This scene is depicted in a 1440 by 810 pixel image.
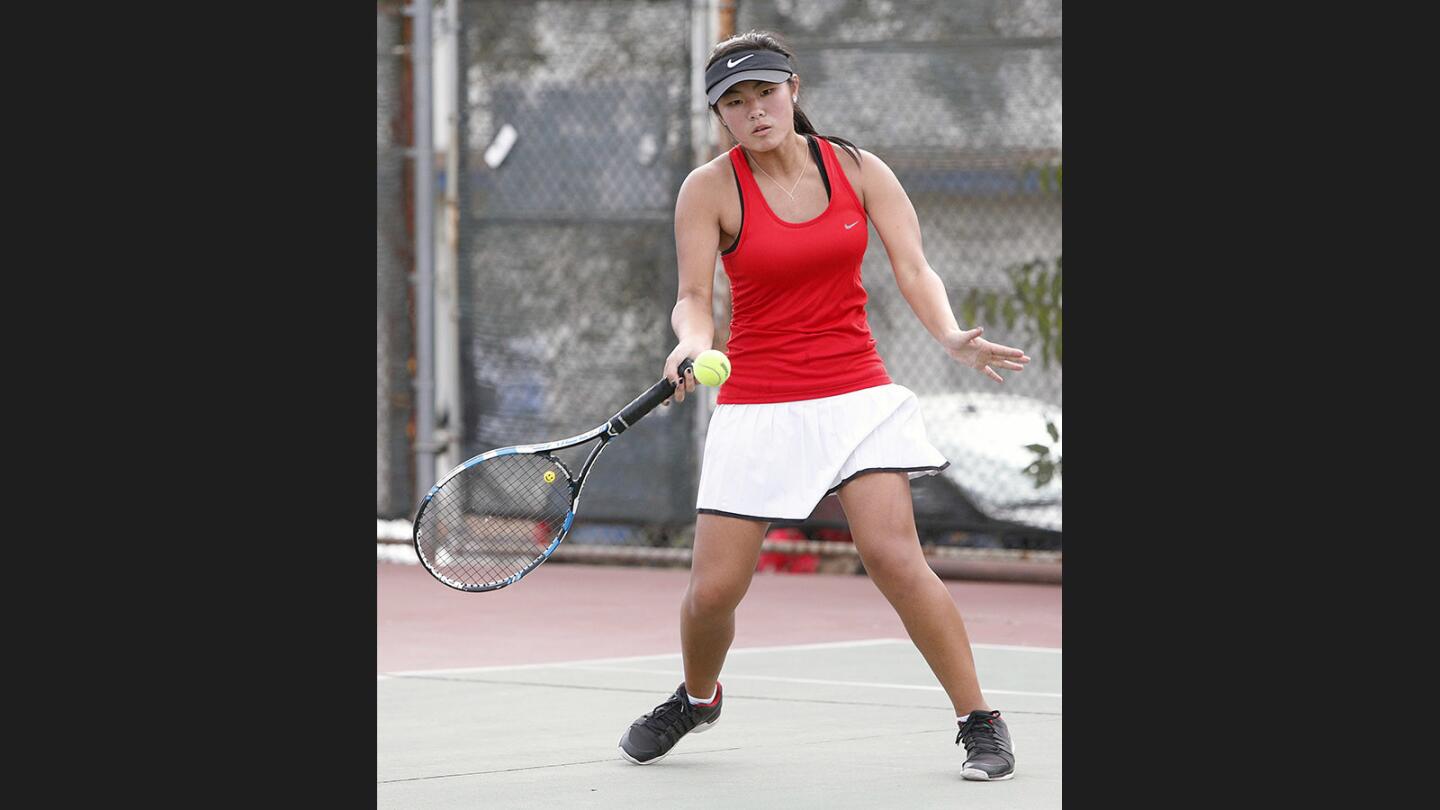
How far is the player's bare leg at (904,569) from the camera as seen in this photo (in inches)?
187

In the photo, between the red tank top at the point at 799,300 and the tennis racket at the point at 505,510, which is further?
the red tank top at the point at 799,300

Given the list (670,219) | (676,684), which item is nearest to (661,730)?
(676,684)

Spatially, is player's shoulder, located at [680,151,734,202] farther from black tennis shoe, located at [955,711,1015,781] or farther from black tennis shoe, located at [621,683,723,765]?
black tennis shoe, located at [955,711,1015,781]

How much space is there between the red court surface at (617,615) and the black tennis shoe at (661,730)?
6.95ft

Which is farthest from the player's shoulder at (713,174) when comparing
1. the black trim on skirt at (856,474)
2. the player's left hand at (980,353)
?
the black trim on skirt at (856,474)

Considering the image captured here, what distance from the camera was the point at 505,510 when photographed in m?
5.53

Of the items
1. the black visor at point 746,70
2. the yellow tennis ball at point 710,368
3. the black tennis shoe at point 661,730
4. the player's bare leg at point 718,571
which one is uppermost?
the black visor at point 746,70

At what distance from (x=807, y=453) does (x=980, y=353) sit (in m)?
0.51

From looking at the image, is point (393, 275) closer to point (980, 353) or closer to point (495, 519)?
point (495, 519)

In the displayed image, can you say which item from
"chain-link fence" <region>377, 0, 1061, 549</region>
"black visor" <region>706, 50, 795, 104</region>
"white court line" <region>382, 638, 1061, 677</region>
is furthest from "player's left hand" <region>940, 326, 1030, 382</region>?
"chain-link fence" <region>377, 0, 1061, 549</region>

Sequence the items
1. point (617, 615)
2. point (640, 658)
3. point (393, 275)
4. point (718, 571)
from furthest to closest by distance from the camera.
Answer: point (393, 275)
point (617, 615)
point (640, 658)
point (718, 571)

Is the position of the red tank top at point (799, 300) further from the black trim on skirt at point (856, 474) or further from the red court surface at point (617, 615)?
the red court surface at point (617, 615)

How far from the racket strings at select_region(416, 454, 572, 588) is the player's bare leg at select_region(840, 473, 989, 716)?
0.68 metres
